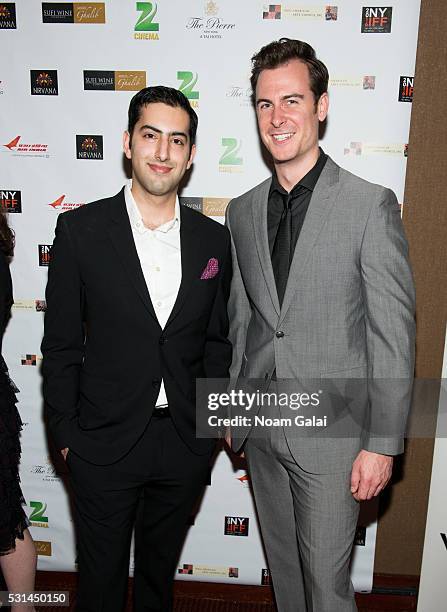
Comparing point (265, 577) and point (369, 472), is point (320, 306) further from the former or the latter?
point (265, 577)

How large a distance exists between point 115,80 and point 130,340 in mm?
1130

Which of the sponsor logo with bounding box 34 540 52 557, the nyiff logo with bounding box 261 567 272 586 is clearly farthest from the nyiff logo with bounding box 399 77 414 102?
the sponsor logo with bounding box 34 540 52 557

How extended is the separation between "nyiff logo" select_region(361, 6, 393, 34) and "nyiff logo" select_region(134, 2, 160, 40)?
787mm

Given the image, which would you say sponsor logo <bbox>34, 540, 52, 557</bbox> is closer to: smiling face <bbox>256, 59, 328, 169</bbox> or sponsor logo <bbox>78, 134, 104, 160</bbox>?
sponsor logo <bbox>78, 134, 104, 160</bbox>

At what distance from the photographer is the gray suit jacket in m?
1.73

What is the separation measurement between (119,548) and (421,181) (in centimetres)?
173

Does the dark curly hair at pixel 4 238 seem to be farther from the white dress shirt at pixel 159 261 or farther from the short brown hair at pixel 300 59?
the short brown hair at pixel 300 59

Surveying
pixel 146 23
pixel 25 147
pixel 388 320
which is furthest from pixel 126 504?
pixel 146 23

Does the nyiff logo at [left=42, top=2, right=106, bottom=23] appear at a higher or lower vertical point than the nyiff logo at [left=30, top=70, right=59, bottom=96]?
higher

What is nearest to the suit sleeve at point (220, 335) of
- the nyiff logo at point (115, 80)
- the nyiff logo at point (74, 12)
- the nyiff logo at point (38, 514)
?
the nyiff logo at point (115, 80)

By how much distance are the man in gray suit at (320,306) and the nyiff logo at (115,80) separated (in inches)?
23.8

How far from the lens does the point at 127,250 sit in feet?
6.12

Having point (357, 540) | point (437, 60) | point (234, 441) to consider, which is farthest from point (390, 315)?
point (357, 540)

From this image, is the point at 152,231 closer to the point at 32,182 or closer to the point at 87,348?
the point at 87,348
